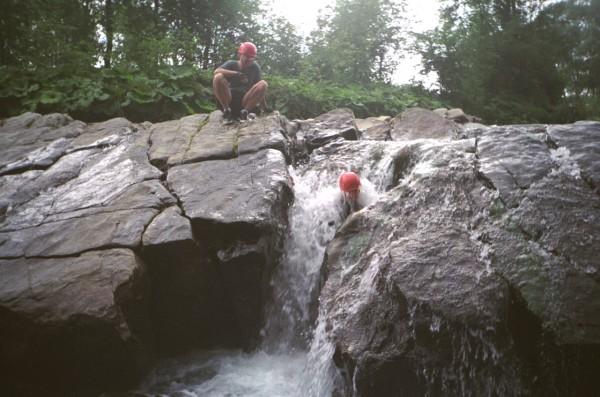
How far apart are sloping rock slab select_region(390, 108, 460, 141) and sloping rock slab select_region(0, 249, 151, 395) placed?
5564mm

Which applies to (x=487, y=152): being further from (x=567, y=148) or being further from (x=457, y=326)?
(x=457, y=326)

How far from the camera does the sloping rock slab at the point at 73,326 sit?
12.7 feet

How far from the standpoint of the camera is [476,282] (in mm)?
3336

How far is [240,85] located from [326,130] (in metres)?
1.76

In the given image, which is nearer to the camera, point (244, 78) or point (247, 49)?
point (247, 49)

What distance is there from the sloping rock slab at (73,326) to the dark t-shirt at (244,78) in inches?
151

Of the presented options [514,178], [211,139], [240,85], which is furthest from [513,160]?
[240,85]

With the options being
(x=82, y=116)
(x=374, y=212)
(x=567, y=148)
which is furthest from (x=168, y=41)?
(x=567, y=148)

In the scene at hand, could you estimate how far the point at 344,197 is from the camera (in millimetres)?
5500

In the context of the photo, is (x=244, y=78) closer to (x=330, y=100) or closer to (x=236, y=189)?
(x=236, y=189)

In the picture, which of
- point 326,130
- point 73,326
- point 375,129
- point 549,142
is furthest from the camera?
point 375,129

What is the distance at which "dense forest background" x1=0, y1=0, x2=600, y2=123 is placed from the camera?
29.9 ft

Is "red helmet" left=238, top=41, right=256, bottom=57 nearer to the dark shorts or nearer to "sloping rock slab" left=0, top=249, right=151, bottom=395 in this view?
the dark shorts

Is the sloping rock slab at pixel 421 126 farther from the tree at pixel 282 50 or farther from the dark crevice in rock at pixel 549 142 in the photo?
the tree at pixel 282 50
